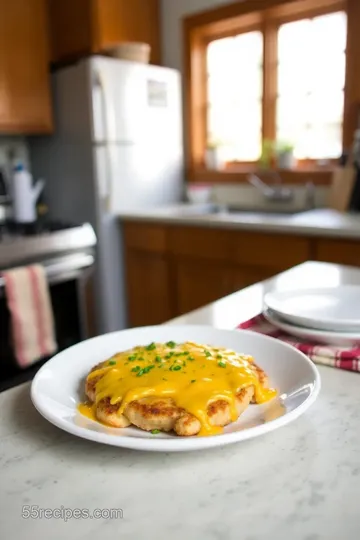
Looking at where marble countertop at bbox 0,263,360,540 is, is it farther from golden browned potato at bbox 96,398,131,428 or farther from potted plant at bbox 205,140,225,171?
potted plant at bbox 205,140,225,171

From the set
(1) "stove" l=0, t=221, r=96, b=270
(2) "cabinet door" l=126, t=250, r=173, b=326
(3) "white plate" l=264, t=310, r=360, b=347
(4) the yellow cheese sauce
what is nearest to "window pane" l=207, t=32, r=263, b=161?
(2) "cabinet door" l=126, t=250, r=173, b=326

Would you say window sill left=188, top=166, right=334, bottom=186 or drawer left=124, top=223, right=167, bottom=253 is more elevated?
window sill left=188, top=166, right=334, bottom=186

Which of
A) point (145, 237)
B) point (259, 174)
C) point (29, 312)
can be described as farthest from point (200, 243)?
point (29, 312)

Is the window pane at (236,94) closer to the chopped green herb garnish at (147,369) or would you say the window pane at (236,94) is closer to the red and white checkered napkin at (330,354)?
the red and white checkered napkin at (330,354)

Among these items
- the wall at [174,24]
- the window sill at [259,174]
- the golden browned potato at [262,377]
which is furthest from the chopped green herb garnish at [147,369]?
the wall at [174,24]

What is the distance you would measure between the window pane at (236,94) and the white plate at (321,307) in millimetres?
2201

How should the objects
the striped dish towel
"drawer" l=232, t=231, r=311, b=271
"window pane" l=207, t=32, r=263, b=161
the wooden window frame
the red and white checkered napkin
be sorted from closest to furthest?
the red and white checkered napkin < the striped dish towel < "drawer" l=232, t=231, r=311, b=271 < the wooden window frame < "window pane" l=207, t=32, r=263, b=161

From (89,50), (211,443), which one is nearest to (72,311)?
(89,50)

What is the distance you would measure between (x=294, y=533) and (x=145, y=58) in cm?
272

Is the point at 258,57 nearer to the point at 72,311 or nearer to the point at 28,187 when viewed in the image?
the point at 28,187

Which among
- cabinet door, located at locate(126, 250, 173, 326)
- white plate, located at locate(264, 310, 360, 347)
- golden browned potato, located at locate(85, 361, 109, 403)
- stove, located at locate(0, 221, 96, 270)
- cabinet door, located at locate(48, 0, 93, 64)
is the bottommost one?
cabinet door, located at locate(126, 250, 173, 326)

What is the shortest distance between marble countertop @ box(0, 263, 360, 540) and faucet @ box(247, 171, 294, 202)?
2229mm

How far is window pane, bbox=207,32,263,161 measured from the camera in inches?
115

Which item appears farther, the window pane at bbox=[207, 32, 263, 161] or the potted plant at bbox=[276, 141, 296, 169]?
the window pane at bbox=[207, 32, 263, 161]
